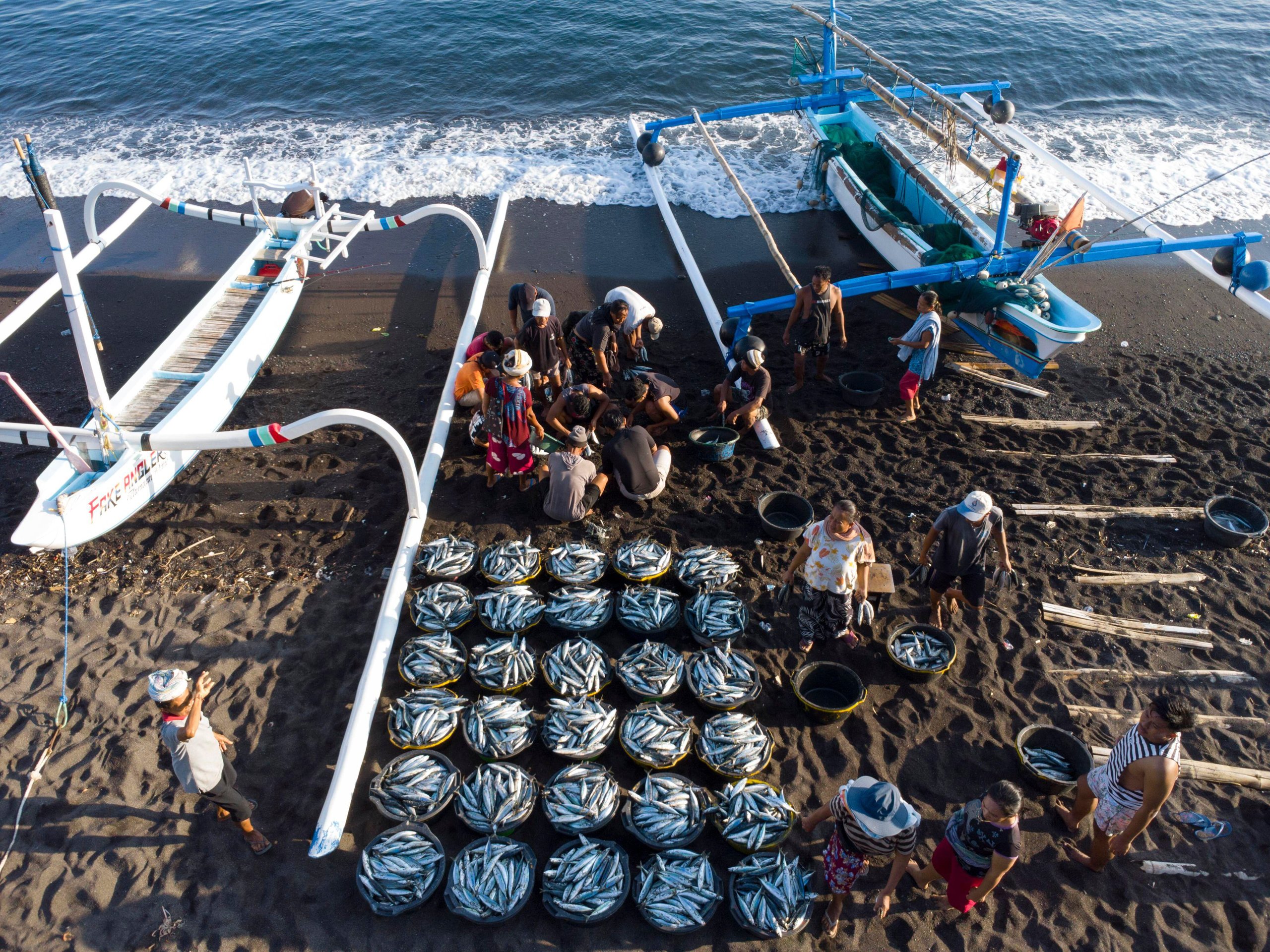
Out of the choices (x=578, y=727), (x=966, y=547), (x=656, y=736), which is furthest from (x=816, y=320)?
(x=578, y=727)

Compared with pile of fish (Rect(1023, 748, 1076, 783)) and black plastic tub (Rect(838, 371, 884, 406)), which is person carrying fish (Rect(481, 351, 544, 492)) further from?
pile of fish (Rect(1023, 748, 1076, 783))

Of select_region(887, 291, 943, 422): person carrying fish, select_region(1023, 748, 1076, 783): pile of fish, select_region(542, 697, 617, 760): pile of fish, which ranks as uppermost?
select_region(887, 291, 943, 422): person carrying fish

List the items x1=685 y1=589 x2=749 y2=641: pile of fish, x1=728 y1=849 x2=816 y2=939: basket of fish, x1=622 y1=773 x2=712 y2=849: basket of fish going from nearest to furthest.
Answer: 1. x1=728 y1=849 x2=816 y2=939: basket of fish
2. x1=622 y1=773 x2=712 y2=849: basket of fish
3. x1=685 y1=589 x2=749 y2=641: pile of fish

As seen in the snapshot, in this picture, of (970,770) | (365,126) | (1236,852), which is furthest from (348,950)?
(365,126)

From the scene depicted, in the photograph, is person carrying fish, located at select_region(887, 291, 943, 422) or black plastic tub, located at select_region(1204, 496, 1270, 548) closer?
black plastic tub, located at select_region(1204, 496, 1270, 548)

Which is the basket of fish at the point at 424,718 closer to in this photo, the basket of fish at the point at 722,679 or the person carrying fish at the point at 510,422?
the basket of fish at the point at 722,679

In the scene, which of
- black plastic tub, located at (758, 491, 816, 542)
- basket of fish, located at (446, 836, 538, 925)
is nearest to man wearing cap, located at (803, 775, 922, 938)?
basket of fish, located at (446, 836, 538, 925)

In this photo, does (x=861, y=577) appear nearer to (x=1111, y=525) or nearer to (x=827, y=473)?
(x=827, y=473)
